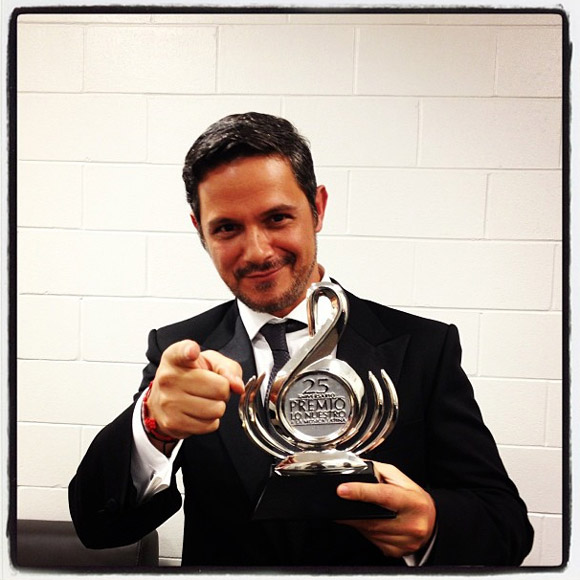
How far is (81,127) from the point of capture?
4.94ft

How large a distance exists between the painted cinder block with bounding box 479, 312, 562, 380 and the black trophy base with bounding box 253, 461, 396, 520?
32 cm

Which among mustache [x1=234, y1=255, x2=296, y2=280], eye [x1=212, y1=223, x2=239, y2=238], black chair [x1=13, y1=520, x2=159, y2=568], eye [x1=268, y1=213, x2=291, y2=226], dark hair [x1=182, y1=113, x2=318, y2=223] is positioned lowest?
black chair [x1=13, y1=520, x2=159, y2=568]

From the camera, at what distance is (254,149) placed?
1.43 meters

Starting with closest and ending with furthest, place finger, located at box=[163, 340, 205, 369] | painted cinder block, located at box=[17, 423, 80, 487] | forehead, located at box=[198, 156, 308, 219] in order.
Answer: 1. finger, located at box=[163, 340, 205, 369]
2. forehead, located at box=[198, 156, 308, 219]
3. painted cinder block, located at box=[17, 423, 80, 487]

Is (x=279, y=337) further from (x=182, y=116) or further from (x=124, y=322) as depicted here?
(x=182, y=116)

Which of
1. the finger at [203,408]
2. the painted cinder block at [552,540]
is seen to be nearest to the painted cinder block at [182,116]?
the finger at [203,408]

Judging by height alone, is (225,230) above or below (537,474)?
above

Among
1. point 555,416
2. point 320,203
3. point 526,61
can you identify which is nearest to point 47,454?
point 320,203

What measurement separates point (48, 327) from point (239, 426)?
0.41 m

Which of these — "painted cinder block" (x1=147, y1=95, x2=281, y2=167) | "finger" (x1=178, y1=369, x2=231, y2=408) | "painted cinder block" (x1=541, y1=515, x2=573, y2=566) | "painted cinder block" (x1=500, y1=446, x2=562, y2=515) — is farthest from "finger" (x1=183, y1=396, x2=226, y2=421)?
"painted cinder block" (x1=541, y1=515, x2=573, y2=566)

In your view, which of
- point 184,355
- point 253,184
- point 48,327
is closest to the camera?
point 184,355

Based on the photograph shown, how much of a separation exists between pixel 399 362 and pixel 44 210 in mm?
714

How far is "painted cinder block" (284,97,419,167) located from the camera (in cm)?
148

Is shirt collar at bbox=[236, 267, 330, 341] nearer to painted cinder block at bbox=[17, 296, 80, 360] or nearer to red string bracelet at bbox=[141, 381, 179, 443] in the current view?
red string bracelet at bbox=[141, 381, 179, 443]
